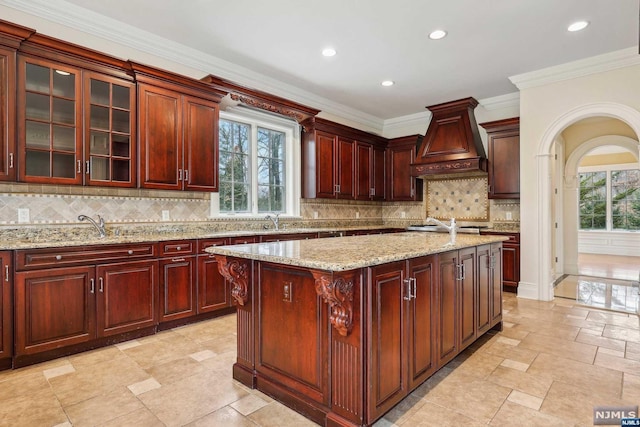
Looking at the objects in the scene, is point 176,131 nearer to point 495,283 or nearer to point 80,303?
point 80,303

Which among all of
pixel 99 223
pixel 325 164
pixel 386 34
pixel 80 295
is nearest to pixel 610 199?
pixel 325 164

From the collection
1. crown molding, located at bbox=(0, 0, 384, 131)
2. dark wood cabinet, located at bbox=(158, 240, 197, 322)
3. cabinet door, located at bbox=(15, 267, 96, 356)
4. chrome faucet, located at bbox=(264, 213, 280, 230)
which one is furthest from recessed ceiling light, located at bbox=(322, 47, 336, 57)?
cabinet door, located at bbox=(15, 267, 96, 356)

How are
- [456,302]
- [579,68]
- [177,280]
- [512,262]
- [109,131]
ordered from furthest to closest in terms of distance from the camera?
[512,262] < [579,68] < [177,280] < [109,131] < [456,302]

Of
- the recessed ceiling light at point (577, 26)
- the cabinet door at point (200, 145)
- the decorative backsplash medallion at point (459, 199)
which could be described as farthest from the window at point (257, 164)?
the recessed ceiling light at point (577, 26)

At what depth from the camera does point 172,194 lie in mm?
4031

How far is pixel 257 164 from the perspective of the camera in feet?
Result: 16.9

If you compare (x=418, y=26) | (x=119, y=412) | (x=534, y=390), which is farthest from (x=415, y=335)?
(x=418, y=26)

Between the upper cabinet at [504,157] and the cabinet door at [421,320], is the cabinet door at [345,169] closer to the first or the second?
the upper cabinet at [504,157]

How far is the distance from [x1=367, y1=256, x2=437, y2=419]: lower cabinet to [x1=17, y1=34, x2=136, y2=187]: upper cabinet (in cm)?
278

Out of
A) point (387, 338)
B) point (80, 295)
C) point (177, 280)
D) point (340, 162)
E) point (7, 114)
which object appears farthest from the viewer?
point (340, 162)

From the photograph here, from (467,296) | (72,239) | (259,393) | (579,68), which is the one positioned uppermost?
(579,68)

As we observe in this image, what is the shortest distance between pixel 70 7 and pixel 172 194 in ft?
6.40

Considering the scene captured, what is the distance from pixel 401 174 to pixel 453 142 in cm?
128

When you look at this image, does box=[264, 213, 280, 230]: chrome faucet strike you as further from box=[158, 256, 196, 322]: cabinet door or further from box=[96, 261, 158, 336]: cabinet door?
box=[96, 261, 158, 336]: cabinet door
